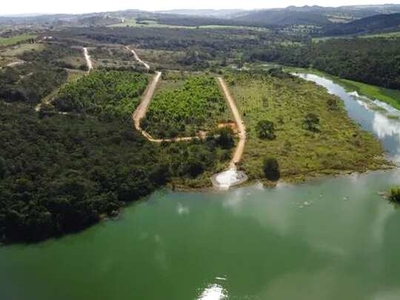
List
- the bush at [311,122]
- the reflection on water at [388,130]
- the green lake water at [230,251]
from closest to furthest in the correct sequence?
the green lake water at [230,251] < the reflection on water at [388,130] < the bush at [311,122]

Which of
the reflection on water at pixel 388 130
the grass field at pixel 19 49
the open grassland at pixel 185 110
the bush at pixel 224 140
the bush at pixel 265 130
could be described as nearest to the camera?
the reflection on water at pixel 388 130

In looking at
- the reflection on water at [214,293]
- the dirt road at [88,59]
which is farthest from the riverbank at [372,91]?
the reflection on water at [214,293]

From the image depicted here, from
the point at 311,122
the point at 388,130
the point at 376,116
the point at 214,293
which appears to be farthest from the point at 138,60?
the point at 214,293

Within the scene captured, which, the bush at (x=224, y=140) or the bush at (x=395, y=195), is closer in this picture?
the bush at (x=395, y=195)

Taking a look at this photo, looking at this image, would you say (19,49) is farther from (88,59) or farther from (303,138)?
(303,138)

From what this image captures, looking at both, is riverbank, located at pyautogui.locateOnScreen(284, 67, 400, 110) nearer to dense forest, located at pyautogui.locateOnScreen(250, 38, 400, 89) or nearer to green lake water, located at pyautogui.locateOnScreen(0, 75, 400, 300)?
dense forest, located at pyautogui.locateOnScreen(250, 38, 400, 89)

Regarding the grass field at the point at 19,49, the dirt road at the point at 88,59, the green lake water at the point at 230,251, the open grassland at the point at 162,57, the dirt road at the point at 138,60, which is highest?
the grass field at the point at 19,49

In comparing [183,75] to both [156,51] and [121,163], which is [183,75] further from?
[121,163]

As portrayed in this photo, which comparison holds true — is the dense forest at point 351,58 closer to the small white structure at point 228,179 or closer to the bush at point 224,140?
the bush at point 224,140
